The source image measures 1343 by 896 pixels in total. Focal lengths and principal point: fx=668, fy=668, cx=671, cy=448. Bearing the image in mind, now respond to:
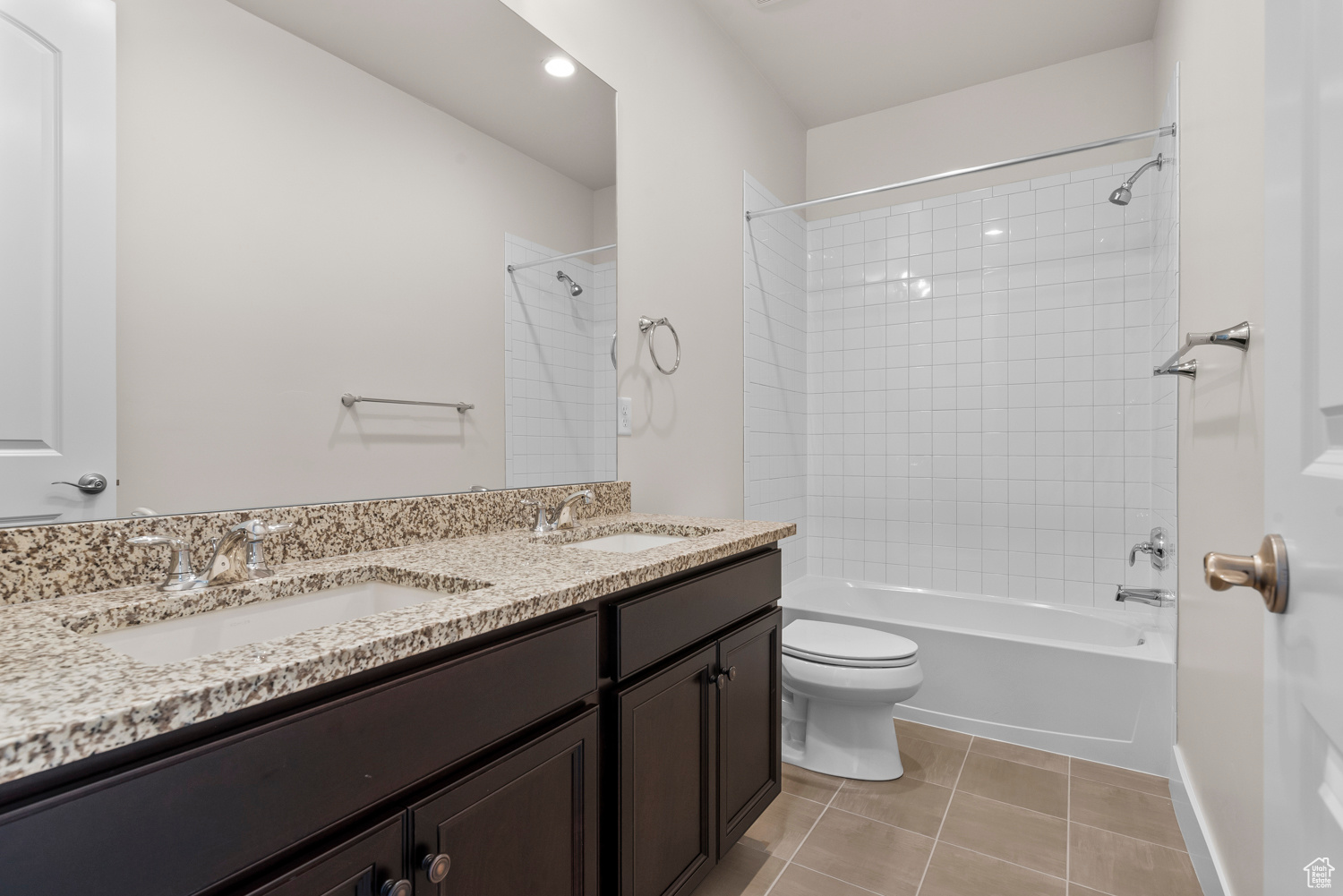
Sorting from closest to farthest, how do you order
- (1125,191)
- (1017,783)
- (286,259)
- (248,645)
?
1. (248,645)
2. (286,259)
3. (1017,783)
4. (1125,191)

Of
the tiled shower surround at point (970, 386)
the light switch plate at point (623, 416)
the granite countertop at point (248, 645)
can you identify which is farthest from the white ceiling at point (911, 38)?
the granite countertop at point (248, 645)

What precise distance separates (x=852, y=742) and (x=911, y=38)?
2.63 metres

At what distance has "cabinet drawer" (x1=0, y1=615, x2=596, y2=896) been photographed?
0.51 metres

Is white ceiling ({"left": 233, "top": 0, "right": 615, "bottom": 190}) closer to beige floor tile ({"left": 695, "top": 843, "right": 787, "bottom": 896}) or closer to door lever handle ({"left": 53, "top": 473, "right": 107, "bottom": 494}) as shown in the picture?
door lever handle ({"left": 53, "top": 473, "right": 107, "bottom": 494})

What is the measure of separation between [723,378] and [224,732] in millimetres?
2149

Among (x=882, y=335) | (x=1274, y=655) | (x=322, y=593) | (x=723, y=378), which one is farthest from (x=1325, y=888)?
(x=882, y=335)

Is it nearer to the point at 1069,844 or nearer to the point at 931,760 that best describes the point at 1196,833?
the point at 1069,844

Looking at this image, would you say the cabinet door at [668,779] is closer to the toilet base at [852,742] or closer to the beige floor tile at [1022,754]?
the toilet base at [852,742]

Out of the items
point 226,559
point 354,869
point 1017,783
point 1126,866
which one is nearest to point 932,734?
point 1017,783

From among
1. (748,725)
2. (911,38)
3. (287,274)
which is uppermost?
(911,38)

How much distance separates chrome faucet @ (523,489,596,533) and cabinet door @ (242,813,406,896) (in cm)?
86

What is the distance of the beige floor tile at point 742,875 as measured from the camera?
1.58 metres

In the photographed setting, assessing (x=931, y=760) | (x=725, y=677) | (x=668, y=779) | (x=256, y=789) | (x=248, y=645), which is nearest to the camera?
(x=256, y=789)

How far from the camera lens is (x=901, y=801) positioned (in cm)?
Result: 198
